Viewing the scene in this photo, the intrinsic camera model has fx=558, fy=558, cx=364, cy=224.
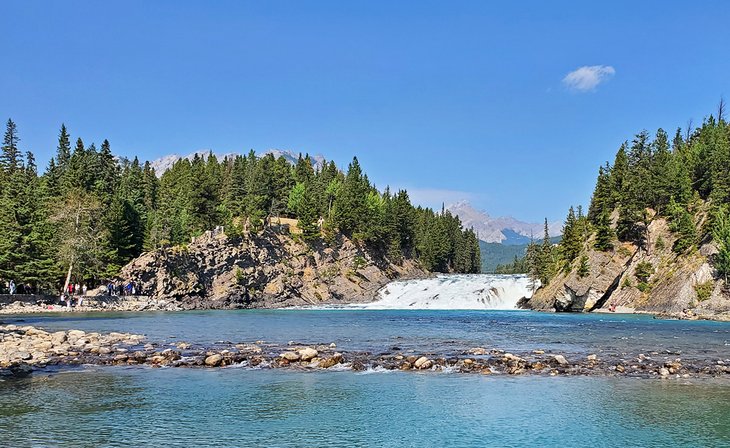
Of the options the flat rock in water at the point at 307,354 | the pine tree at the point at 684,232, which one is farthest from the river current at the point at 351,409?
the pine tree at the point at 684,232

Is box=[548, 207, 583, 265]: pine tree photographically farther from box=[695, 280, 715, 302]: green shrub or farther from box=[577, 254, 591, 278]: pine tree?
box=[695, 280, 715, 302]: green shrub

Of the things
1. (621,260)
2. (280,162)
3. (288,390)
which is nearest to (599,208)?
(621,260)

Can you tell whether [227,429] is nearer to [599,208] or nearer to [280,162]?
[599,208]

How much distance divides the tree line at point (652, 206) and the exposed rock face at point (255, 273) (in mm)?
34661

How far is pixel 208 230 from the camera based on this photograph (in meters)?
105

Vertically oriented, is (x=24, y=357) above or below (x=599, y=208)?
below

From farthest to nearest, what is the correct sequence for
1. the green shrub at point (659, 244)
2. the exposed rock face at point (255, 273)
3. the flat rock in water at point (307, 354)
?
1. the green shrub at point (659, 244)
2. the exposed rock face at point (255, 273)
3. the flat rock in water at point (307, 354)

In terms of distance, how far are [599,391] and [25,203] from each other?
72.3 m

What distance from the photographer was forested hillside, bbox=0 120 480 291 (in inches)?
2835

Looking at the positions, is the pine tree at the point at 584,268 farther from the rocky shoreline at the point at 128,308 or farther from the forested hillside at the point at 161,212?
the forested hillside at the point at 161,212

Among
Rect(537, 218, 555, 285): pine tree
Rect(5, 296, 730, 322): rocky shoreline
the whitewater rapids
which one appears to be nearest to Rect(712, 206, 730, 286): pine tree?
Rect(5, 296, 730, 322): rocky shoreline

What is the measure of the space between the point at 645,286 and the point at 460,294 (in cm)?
2873

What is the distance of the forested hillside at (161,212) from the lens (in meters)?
72.0

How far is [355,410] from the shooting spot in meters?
18.5
